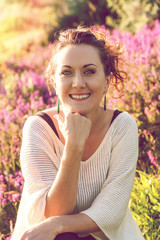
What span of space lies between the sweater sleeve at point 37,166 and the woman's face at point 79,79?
25cm

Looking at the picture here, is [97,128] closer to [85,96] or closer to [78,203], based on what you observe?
[85,96]

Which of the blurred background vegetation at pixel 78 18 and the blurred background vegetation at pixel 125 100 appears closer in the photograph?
the blurred background vegetation at pixel 125 100

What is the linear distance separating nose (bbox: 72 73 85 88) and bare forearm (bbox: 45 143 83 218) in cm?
38

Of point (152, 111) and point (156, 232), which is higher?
point (152, 111)

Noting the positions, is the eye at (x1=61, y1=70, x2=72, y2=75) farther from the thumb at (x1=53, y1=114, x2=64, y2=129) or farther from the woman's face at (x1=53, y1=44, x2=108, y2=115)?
the thumb at (x1=53, y1=114, x2=64, y2=129)

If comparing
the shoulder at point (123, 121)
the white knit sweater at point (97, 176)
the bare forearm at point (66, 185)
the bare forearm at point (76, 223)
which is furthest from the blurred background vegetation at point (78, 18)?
the bare forearm at point (76, 223)

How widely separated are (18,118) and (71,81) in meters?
2.08

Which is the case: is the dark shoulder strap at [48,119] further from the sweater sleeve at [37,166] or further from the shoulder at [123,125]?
the shoulder at [123,125]

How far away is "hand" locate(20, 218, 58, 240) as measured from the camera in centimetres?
192

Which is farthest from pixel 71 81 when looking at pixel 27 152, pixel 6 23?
pixel 6 23

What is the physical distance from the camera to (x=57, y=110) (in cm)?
248

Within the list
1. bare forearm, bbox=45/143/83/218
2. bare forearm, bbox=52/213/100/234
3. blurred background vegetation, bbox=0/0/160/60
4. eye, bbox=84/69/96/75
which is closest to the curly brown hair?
eye, bbox=84/69/96/75

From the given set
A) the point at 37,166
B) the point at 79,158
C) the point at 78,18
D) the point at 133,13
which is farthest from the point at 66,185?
the point at 78,18

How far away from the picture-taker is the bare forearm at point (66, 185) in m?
1.96
